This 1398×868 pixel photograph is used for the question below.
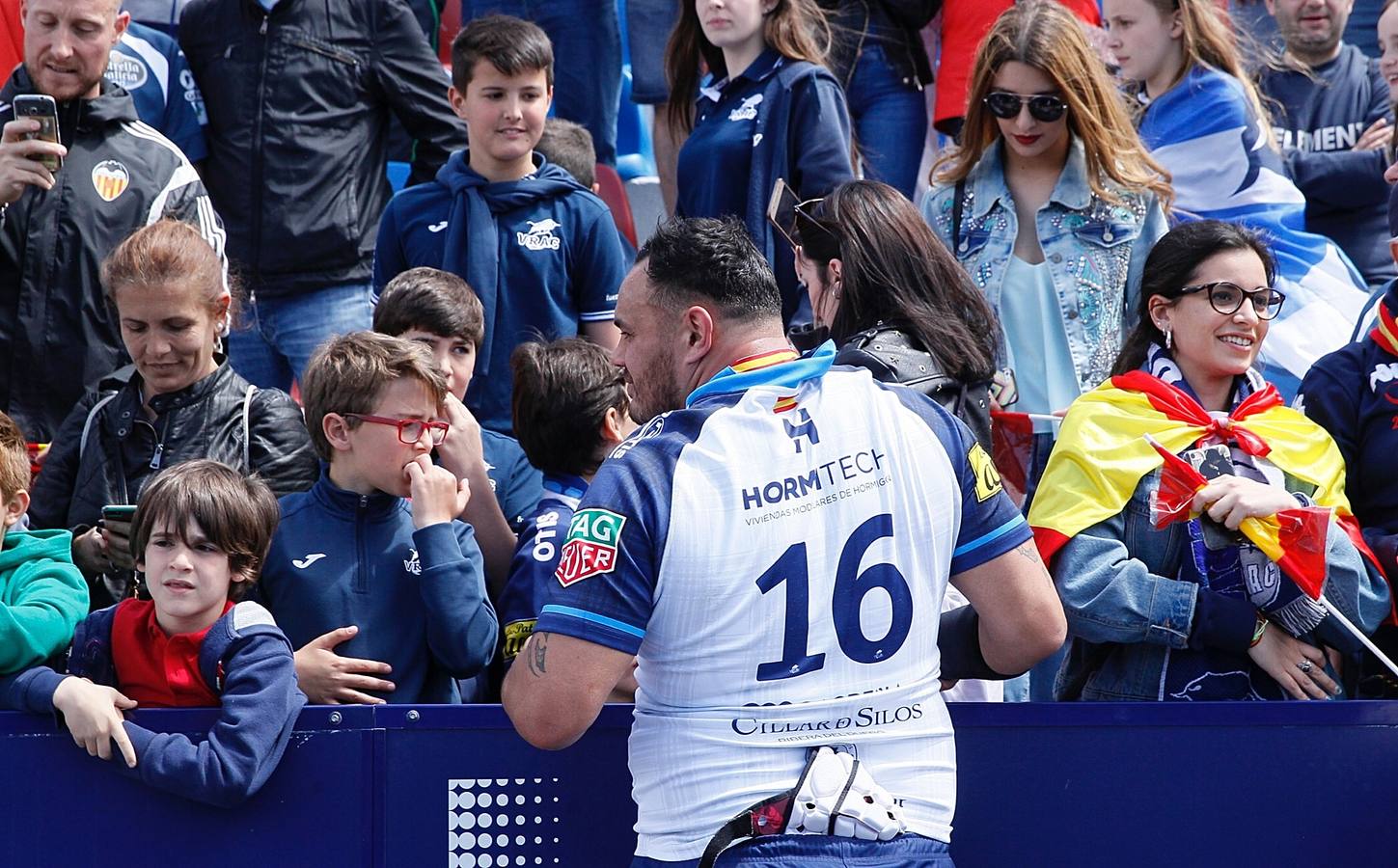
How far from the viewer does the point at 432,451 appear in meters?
4.68

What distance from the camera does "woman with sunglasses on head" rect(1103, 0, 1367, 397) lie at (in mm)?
5980

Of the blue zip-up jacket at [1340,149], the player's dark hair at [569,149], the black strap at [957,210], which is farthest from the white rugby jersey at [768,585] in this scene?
the blue zip-up jacket at [1340,149]

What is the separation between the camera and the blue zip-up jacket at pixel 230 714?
11.9 feet

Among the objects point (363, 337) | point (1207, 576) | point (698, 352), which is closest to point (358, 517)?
point (363, 337)

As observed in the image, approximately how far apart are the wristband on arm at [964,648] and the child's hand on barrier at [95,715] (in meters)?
1.75

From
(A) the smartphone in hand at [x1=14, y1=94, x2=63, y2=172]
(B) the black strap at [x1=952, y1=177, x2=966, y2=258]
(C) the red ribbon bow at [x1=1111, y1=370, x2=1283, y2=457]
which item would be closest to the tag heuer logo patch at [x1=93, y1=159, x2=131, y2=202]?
(A) the smartphone in hand at [x1=14, y1=94, x2=63, y2=172]

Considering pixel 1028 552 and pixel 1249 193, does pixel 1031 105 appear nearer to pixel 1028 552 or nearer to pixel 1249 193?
pixel 1249 193

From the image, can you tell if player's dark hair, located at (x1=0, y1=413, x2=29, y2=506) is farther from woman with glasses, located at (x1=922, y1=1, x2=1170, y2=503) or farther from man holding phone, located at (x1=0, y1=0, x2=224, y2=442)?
woman with glasses, located at (x1=922, y1=1, x2=1170, y2=503)

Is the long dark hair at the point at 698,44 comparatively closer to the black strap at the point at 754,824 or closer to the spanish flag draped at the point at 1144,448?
the spanish flag draped at the point at 1144,448

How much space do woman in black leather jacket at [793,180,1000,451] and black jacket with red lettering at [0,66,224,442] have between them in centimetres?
231

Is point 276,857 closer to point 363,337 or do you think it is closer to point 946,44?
point 363,337

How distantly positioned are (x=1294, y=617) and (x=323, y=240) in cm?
388

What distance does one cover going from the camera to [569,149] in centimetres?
676

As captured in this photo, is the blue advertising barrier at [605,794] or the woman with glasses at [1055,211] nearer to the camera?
the blue advertising barrier at [605,794]
